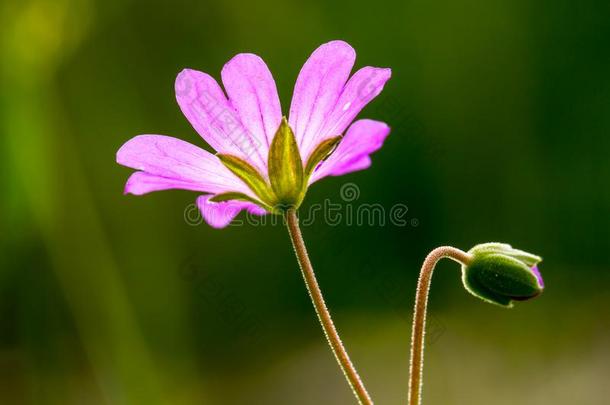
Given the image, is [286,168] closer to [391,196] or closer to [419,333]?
[419,333]

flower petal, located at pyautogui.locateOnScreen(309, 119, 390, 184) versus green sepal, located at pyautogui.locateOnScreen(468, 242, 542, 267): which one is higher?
flower petal, located at pyautogui.locateOnScreen(309, 119, 390, 184)

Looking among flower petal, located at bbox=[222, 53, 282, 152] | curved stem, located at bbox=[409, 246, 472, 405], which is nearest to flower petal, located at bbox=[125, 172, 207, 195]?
flower petal, located at bbox=[222, 53, 282, 152]

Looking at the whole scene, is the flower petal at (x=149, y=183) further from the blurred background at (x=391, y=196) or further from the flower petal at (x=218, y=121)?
the blurred background at (x=391, y=196)

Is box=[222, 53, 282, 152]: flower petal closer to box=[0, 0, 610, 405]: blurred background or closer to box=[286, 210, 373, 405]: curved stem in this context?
box=[286, 210, 373, 405]: curved stem

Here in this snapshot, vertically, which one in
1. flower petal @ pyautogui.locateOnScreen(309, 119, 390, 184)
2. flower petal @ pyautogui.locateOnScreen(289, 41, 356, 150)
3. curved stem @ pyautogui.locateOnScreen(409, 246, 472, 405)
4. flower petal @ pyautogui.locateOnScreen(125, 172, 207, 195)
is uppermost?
flower petal @ pyautogui.locateOnScreen(289, 41, 356, 150)

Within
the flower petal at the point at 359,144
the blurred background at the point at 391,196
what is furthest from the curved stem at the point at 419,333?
the blurred background at the point at 391,196
